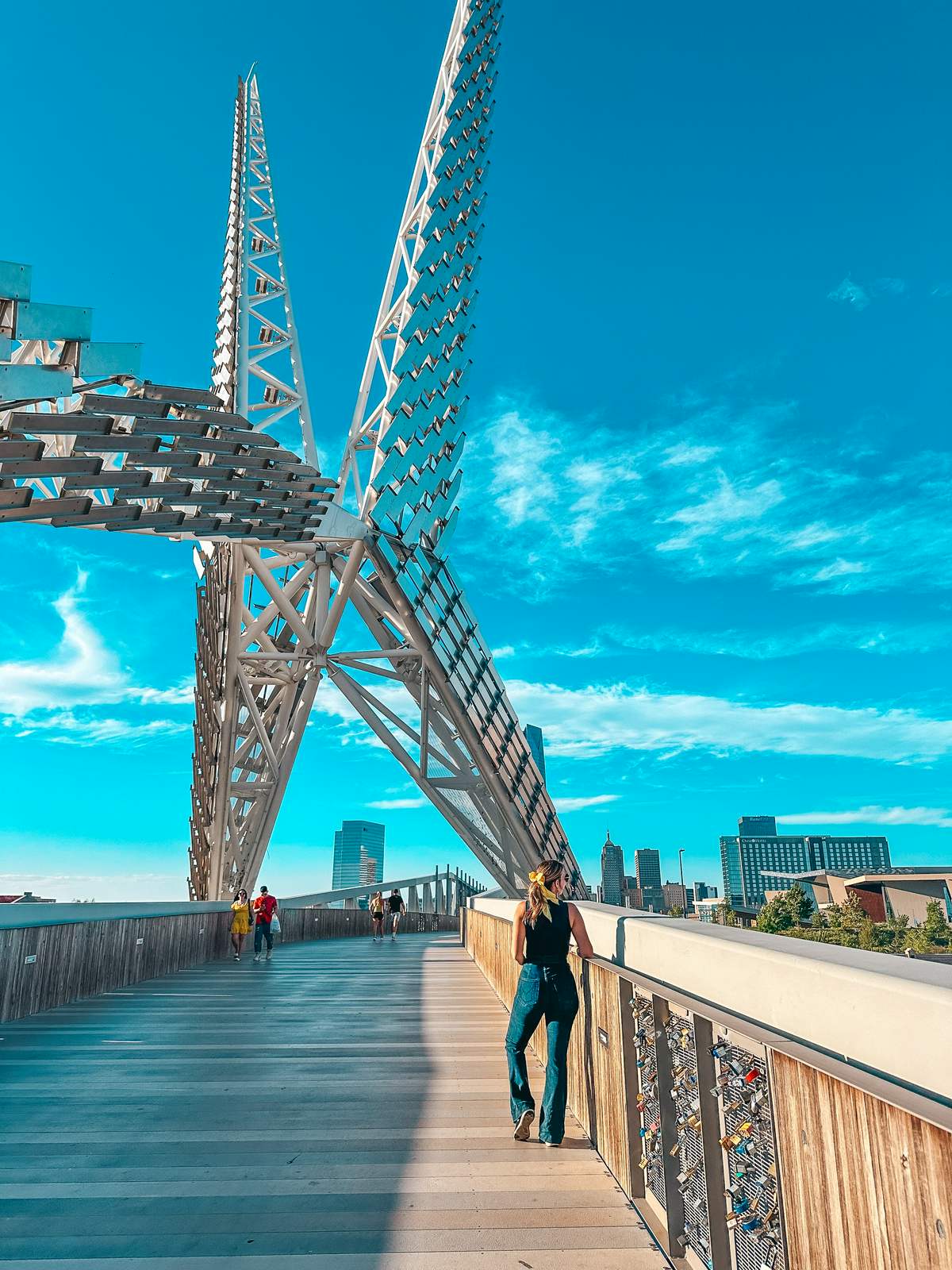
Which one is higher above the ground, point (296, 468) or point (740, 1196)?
point (296, 468)

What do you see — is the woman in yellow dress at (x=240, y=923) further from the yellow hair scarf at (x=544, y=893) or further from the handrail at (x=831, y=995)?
the handrail at (x=831, y=995)

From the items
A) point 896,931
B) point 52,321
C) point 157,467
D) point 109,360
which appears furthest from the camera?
point 896,931

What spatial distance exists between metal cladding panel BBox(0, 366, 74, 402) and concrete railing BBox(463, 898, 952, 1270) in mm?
6079

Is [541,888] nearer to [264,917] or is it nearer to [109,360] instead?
[109,360]

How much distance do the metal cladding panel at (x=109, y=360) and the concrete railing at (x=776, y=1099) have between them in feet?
21.3

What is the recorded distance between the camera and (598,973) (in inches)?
177

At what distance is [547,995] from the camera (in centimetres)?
466

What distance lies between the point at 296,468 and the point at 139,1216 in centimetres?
881

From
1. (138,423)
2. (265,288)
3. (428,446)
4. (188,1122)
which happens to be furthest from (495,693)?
(188,1122)

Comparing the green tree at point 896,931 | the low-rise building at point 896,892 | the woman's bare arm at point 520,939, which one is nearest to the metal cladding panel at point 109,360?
the woman's bare arm at point 520,939

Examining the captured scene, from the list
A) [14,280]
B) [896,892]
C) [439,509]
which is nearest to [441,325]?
[439,509]

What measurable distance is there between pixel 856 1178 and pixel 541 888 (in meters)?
2.78

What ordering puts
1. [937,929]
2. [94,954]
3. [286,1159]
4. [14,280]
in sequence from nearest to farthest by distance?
[286,1159], [14,280], [94,954], [937,929]

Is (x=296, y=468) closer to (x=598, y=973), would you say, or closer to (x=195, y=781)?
(x=598, y=973)
